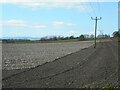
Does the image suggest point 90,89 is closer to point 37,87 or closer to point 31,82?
point 37,87

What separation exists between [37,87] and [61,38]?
588 ft

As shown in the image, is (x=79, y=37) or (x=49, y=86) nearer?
(x=49, y=86)

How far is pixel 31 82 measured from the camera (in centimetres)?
1363

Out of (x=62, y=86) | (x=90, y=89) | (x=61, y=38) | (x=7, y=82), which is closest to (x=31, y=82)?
(x=7, y=82)

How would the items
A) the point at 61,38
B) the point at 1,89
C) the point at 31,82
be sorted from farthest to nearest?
the point at 61,38 → the point at 31,82 → the point at 1,89

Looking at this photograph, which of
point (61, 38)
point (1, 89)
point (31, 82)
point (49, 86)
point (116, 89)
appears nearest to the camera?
point (116, 89)

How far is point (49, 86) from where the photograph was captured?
12359mm

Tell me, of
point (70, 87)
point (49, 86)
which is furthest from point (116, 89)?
point (49, 86)

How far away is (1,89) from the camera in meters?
11.6

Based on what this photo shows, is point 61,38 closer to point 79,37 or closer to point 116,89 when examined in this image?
point 79,37

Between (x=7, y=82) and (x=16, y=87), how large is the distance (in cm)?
162

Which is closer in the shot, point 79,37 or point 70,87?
point 70,87

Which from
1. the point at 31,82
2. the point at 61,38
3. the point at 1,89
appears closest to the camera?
the point at 1,89

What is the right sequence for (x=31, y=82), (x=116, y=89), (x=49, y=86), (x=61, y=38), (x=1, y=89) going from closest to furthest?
(x=116, y=89) < (x=1, y=89) < (x=49, y=86) < (x=31, y=82) < (x=61, y=38)
